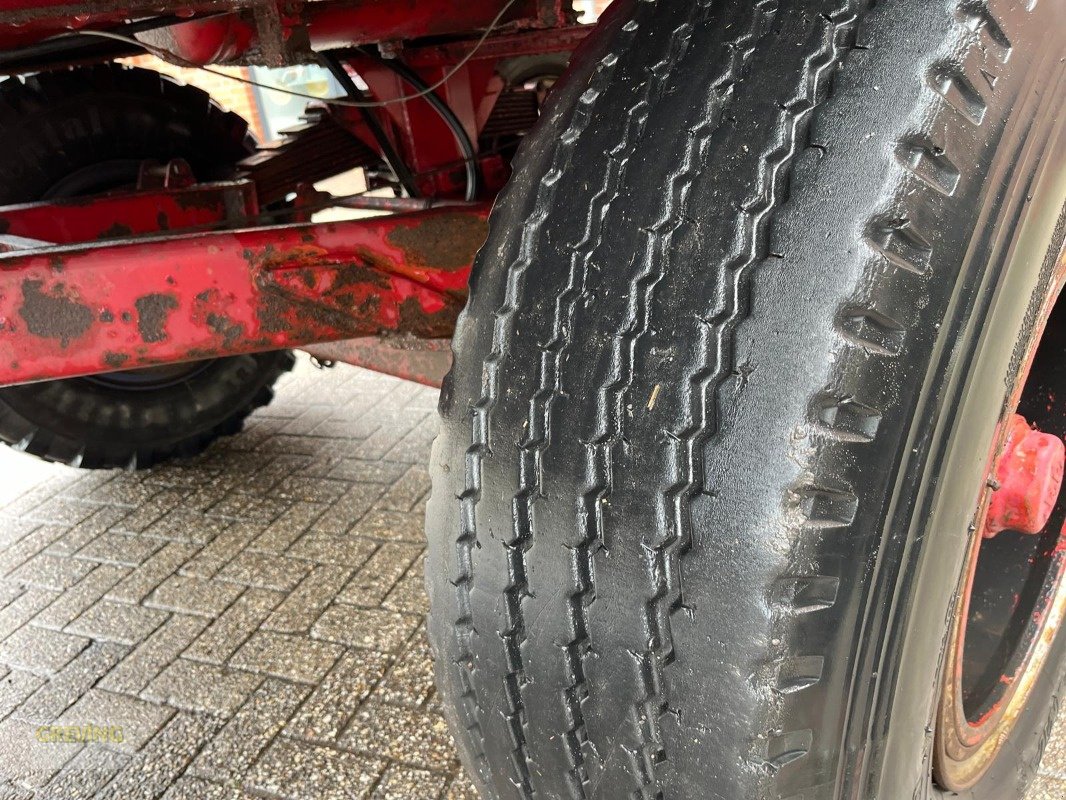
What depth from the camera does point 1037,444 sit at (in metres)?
1.37

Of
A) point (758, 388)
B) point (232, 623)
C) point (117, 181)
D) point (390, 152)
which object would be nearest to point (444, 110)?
point (390, 152)

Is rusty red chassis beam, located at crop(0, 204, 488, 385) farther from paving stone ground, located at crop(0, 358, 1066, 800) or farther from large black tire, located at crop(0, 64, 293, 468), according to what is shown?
large black tire, located at crop(0, 64, 293, 468)

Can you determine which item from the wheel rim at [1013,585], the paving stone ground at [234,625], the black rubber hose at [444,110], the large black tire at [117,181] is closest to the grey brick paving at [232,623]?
the paving stone ground at [234,625]

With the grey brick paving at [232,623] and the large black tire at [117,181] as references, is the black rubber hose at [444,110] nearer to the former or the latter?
the large black tire at [117,181]

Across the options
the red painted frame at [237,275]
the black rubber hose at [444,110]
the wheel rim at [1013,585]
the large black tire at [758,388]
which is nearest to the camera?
the large black tire at [758,388]

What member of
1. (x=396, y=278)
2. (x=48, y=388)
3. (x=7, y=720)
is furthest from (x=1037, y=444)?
(x=48, y=388)

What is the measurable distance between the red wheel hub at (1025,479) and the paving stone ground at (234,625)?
0.79 metres

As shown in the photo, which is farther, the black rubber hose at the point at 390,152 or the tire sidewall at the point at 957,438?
the black rubber hose at the point at 390,152

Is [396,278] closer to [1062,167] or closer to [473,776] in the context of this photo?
[473,776]

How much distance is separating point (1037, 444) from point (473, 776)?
92cm

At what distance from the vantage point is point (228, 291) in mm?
1664

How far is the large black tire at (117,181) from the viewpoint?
2.73 metres

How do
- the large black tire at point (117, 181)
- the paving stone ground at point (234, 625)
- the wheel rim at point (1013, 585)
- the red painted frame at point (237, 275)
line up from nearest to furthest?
the wheel rim at point (1013, 585) → the red painted frame at point (237, 275) → the paving stone ground at point (234, 625) → the large black tire at point (117, 181)

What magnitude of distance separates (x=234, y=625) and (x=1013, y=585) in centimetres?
186
